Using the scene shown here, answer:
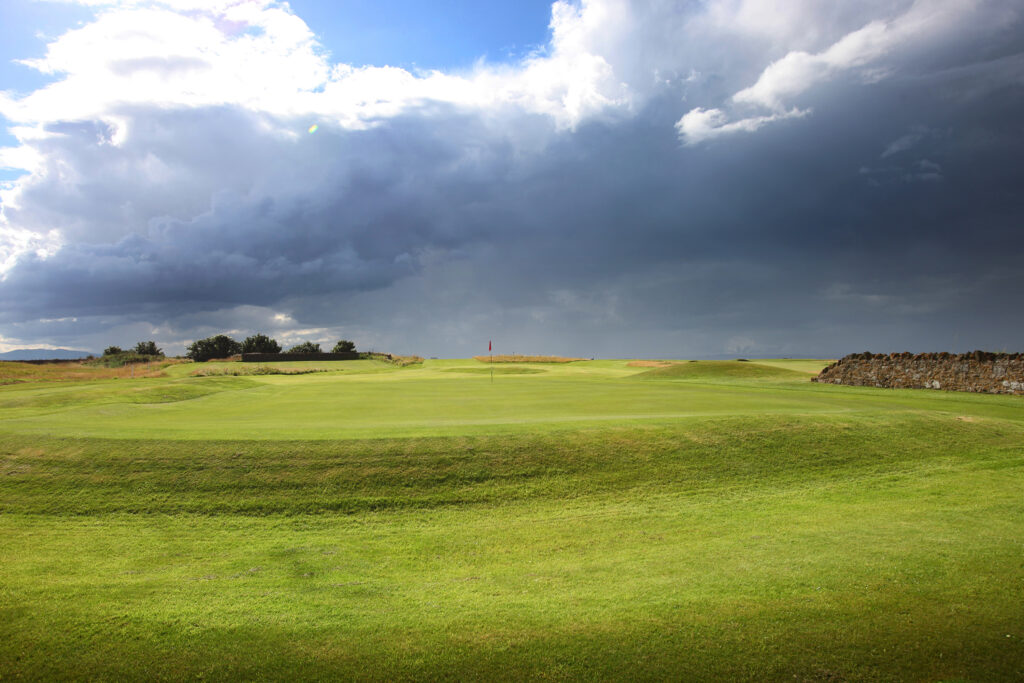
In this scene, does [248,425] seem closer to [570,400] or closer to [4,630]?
[4,630]

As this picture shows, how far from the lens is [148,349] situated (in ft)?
258

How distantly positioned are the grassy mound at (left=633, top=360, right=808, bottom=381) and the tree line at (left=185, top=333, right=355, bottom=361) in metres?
50.3

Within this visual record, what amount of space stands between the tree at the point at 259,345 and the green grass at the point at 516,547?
6833 cm

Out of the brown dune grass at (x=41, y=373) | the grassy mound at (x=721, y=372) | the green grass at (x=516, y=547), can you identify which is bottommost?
the green grass at (x=516, y=547)

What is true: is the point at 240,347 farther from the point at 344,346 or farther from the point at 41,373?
the point at 41,373

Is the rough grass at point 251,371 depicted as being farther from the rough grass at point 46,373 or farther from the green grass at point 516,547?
the green grass at point 516,547

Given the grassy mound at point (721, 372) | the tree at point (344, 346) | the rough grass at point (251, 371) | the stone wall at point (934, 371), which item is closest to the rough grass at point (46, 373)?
the rough grass at point (251, 371)

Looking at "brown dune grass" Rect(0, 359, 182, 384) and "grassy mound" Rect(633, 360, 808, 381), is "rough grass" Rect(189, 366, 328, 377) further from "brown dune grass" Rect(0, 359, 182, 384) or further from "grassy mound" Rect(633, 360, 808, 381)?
"grassy mound" Rect(633, 360, 808, 381)

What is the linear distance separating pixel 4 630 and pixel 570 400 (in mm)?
19042

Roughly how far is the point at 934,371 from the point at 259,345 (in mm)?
78670

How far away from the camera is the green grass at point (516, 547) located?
5.57 meters

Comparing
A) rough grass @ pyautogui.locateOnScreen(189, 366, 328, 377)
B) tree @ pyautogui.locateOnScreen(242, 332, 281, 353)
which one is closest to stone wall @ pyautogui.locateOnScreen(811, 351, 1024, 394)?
rough grass @ pyautogui.locateOnScreen(189, 366, 328, 377)

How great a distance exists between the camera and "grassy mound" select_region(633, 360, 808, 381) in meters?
44.1

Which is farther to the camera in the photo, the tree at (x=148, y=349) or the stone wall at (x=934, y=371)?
the tree at (x=148, y=349)
